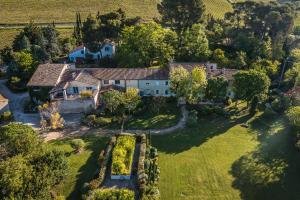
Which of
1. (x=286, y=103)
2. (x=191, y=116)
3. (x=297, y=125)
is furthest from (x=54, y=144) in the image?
(x=286, y=103)

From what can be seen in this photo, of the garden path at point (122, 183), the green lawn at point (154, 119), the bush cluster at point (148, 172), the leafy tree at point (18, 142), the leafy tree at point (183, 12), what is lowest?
the garden path at point (122, 183)

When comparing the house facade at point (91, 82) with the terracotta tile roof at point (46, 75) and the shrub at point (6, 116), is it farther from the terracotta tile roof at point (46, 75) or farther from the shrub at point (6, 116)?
the shrub at point (6, 116)

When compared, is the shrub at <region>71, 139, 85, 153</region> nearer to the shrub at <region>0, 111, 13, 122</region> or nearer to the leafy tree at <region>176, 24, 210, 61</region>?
the shrub at <region>0, 111, 13, 122</region>

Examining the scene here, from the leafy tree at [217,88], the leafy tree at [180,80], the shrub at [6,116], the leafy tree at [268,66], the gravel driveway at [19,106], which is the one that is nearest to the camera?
the shrub at [6,116]

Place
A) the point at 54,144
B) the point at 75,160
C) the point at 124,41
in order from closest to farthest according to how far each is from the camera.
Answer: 1. the point at 75,160
2. the point at 54,144
3. the point at 124,41

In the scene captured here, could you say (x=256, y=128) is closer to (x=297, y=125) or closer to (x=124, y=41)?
(x=297, y=125)

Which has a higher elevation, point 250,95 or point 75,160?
point 250,95

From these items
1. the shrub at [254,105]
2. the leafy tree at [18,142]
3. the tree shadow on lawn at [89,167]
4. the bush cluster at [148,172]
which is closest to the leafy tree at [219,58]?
the shrub at [254,105]
